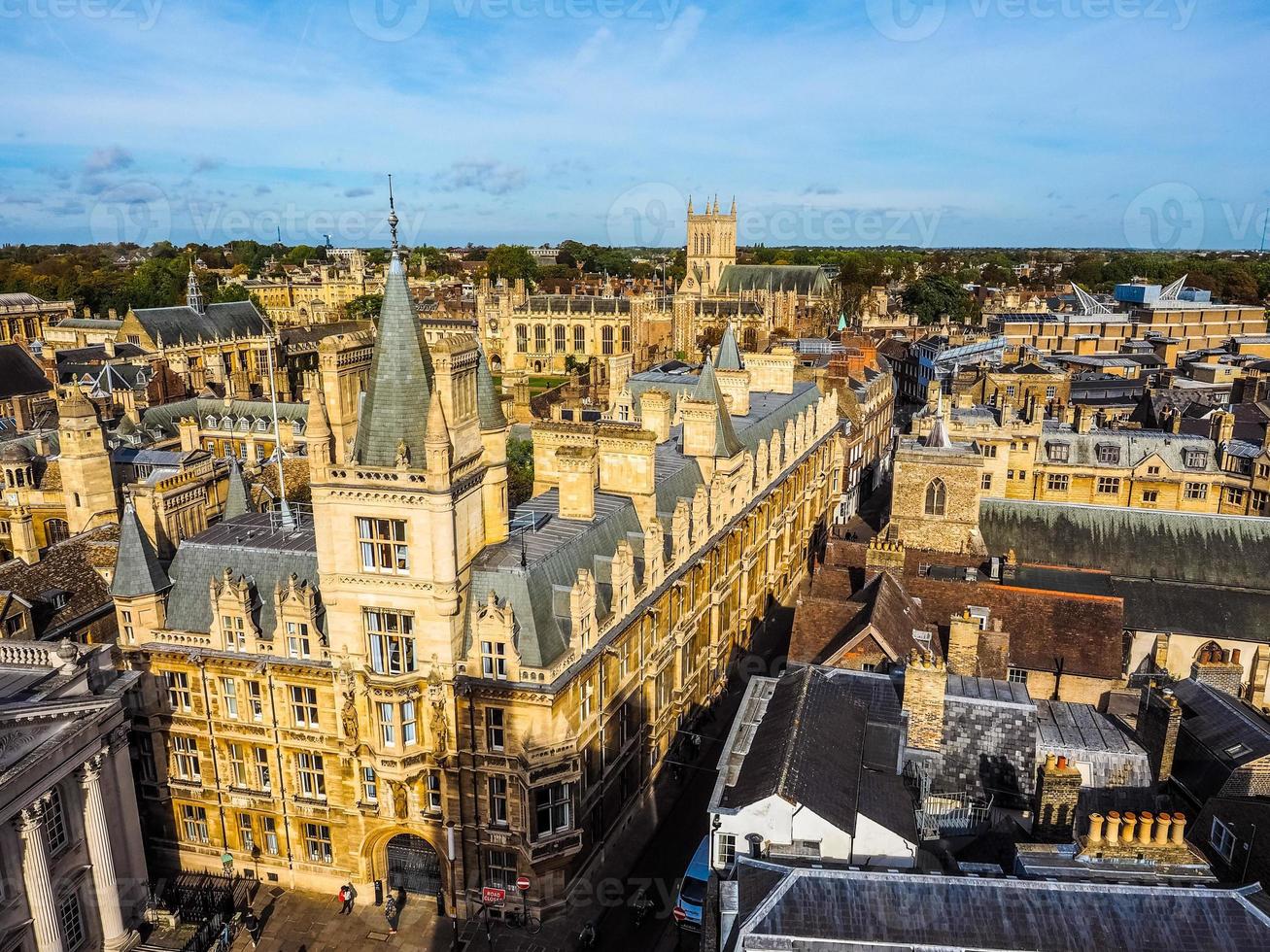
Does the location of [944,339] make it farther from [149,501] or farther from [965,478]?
[149,501]

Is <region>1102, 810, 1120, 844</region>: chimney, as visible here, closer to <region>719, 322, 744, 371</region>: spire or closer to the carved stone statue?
the carved stone statue

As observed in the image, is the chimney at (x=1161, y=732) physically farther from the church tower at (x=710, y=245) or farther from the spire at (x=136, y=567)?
the church tower at (x=710, y=245)

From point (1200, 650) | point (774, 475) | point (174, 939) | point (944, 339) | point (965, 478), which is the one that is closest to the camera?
point (174, 939)

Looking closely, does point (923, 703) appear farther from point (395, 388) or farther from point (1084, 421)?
point (1084, 421)

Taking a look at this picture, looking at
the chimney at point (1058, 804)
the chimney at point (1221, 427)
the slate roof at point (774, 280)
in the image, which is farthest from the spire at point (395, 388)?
the slate roof at point (774, 280)

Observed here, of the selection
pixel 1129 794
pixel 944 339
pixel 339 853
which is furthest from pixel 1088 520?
pixel 944 339

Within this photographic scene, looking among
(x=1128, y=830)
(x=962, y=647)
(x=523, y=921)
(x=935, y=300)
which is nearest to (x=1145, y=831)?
(x=1128, y=830)
